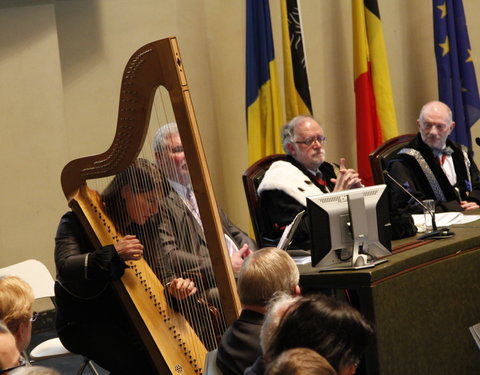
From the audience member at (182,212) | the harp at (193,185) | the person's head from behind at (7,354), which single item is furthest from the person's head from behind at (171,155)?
the person's head from behind at (7,354)

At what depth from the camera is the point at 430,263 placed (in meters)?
3.49

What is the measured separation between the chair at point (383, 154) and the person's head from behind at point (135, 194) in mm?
1976

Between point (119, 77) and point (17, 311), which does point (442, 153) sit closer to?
point (119, 77)

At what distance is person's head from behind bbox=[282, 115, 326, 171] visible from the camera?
4727 millimetres

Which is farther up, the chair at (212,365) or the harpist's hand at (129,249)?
the harpist's hand at (129,249)

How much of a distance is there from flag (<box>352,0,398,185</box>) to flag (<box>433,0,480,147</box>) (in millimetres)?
413

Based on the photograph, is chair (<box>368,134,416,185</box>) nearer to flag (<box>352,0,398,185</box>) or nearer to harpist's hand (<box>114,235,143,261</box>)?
flag (<box>352,0,398,185</box>)

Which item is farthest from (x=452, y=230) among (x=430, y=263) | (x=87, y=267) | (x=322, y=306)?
(x=322, y=306)

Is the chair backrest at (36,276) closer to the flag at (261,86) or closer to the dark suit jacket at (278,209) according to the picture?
the dark suit jacket at (278,209)

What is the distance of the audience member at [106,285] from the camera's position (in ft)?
11.1

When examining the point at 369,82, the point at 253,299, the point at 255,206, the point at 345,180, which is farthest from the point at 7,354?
the point at 369,82

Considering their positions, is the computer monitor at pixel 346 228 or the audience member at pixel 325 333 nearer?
the audience member at pixel 325 333

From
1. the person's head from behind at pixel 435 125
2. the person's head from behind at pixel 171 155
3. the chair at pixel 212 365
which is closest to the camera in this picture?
the chair at pixel 212 365

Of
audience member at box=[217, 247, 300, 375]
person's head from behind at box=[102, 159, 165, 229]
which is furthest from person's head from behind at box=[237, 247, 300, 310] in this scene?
person's head from behind at box=[102, 159, 165, 229]
